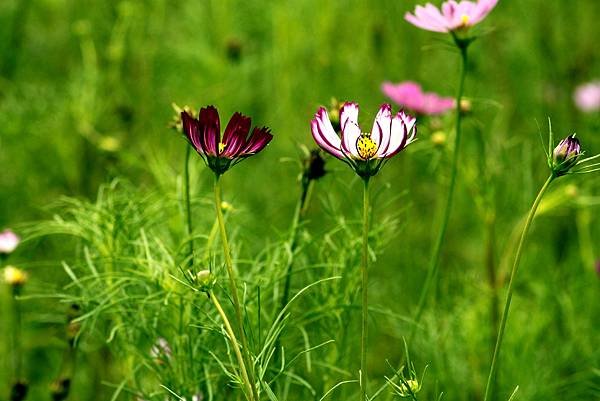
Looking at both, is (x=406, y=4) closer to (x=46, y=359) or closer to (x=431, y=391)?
(x=431, y=391)

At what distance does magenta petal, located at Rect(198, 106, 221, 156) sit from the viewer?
52 centimetres

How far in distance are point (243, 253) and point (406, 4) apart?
2.63 feet

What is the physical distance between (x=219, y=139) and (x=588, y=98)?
47.1 inches

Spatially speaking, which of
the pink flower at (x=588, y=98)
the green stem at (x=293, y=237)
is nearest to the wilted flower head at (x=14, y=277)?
the green stem at (x=293, y=237)

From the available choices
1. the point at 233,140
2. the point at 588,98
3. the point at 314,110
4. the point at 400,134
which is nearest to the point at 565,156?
the point at 400,134

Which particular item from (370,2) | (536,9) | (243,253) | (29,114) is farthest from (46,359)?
(536,9)

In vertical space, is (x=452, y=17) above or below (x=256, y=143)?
above

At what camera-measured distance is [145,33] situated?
1.67m

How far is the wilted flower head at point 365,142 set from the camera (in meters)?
0.54

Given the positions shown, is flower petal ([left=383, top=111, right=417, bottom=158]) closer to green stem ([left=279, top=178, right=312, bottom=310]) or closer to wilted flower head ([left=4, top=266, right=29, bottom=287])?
green stem ([left=279, top=178, right=312, bottom=310])

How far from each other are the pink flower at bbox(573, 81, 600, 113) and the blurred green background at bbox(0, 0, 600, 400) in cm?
2

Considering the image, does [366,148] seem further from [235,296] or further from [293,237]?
[293,237]

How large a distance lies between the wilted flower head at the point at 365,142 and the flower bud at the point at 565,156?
10 cm

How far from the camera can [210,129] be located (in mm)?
523
